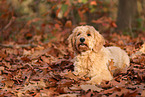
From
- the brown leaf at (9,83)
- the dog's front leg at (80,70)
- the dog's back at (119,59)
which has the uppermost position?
the dog's back at (119,59)

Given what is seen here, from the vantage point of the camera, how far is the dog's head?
15.7ft

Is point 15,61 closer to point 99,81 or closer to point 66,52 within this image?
point 66,52

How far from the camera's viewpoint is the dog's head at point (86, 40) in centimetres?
479

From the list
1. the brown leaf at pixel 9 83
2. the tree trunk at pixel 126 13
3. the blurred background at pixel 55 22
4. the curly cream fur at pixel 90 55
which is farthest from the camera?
the tree trunk at pixel 126 13

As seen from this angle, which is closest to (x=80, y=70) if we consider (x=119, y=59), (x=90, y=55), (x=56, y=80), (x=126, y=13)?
(x=90, y=55)

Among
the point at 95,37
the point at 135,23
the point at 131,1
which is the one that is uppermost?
the point at 131,1

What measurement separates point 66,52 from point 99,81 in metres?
3.09

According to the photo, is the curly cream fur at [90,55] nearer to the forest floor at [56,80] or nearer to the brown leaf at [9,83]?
the forest floor at [56,80]

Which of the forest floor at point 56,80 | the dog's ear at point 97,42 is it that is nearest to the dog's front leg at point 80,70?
the forest floor at point 56,80

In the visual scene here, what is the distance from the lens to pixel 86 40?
15.6 feet

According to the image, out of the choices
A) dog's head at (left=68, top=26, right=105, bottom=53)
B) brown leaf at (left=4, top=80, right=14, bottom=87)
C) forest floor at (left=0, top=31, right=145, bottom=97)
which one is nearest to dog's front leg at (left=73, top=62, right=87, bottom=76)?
forest floor at (left=0, top=31, right=145, bottom=97)

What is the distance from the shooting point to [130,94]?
336 cm

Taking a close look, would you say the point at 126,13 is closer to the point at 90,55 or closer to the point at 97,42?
the point at 97,42

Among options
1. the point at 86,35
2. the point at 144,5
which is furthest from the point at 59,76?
the point at 144,5
